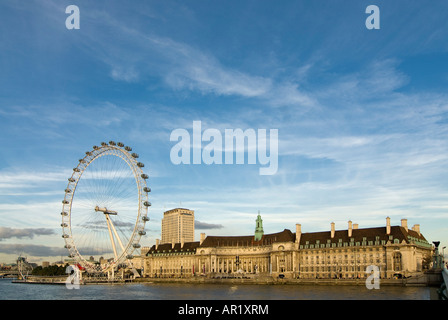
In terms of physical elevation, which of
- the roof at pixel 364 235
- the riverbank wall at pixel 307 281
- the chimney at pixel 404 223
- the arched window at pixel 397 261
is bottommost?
the riverbank wall at pixel 307 281

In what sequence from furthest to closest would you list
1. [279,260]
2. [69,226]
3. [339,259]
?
[279,260] → [339,259] → [69,226]

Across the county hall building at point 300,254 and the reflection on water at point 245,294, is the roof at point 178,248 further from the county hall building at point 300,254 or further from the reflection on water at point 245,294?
the reflection on water at point 245,294

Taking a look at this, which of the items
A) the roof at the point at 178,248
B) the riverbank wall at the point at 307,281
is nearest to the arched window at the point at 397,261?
the riverbank wall at the point at 307,281

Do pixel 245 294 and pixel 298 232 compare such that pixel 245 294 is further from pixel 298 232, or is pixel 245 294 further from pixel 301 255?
pixel 298 232

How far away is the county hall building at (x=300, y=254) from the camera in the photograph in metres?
109

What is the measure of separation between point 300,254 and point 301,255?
478mm

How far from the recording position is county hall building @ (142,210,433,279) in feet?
359

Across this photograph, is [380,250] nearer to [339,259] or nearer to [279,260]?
[339,259]

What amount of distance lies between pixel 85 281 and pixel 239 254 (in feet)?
167

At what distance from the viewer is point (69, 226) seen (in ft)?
337

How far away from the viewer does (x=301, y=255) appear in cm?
12875

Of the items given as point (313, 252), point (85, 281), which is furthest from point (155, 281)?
point (313, 252)
